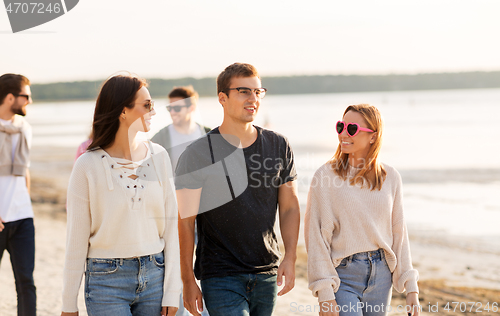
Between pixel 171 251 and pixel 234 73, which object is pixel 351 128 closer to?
pixel 234 73

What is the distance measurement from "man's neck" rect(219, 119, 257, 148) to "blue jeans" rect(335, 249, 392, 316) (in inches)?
38.3

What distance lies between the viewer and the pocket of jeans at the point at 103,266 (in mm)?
2660

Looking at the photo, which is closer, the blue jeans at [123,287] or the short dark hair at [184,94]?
the blue jeans at [123,287]

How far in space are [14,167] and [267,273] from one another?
267 centimetres

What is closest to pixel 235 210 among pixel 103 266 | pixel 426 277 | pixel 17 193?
pixel 103 266

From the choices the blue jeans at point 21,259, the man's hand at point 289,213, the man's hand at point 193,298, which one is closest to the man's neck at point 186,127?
the blue jeans at point 21,259

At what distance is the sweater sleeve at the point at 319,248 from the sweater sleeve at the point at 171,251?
2.73ft

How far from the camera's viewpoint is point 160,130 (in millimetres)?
5148

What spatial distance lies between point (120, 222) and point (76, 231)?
234 mm

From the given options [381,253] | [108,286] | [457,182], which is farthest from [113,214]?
[457,182]

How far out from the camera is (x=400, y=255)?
3150mm

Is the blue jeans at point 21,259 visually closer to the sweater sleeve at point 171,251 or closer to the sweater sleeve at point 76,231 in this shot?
the sweater sleeve at point 76,231

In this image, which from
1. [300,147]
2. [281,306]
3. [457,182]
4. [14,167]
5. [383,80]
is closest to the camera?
[14,167]

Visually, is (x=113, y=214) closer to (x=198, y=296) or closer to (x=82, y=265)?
(x=82, y=265)
